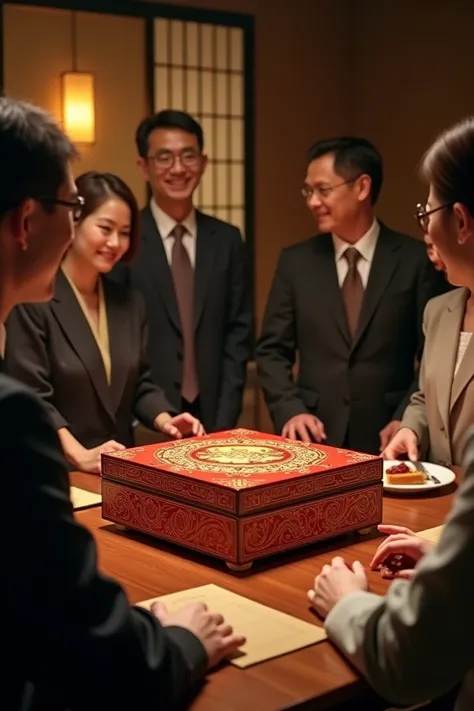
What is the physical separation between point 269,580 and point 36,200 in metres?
0.84

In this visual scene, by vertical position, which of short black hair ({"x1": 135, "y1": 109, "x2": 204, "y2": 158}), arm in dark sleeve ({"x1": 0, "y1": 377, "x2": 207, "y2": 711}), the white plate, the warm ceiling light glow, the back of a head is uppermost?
the warm ceiling light glow

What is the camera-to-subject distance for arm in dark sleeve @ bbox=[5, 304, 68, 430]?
3.00 m

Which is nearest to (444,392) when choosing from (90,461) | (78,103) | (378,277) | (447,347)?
(447,347)

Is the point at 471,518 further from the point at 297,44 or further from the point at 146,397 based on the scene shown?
the point at 297,44

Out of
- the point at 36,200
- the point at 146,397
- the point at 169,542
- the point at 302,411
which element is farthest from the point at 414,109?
the point at 36,200

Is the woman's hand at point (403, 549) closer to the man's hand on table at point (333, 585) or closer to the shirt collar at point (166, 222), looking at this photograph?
the man's hand on table at point (333, 585)

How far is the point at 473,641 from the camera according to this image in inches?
51.6

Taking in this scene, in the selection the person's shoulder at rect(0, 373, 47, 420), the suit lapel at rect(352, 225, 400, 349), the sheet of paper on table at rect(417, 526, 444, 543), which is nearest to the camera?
the person's shoulder at rect(0, 373, 47, 420)

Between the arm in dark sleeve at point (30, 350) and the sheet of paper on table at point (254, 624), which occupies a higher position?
the arm in dark sleeve at point (30, 350)

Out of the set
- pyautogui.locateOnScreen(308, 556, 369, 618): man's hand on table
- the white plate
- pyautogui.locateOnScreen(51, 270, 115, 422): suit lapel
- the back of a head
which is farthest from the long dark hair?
pyautogui.locateOnScreen(308, 556, 369, 618): man's hand on table

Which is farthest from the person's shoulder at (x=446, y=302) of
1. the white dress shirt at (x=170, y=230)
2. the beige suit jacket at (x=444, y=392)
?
the white dress shirt at (x=170, y=230)

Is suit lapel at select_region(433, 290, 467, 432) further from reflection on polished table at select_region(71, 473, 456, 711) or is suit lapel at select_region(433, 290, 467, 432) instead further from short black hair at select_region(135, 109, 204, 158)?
short black hair at select_region(135, 109, 204, 158)

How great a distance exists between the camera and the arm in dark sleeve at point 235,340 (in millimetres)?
3861

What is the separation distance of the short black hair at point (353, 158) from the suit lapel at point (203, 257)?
477 mm
